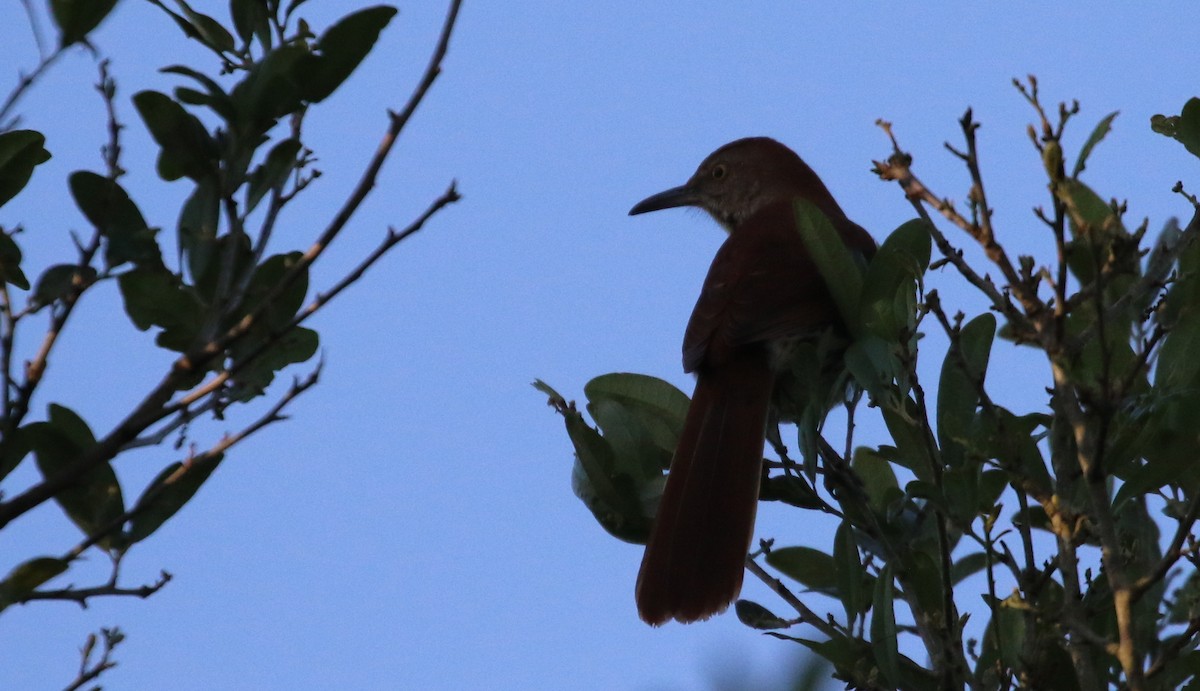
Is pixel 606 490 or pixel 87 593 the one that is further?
pixel 606 490

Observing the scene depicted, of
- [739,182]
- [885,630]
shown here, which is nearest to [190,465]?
[885,630]

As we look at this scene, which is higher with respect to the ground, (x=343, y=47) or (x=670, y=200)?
(x=670, y=200)

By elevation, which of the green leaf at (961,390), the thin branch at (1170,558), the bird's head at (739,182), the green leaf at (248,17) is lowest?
the thin branch at (1170,558)

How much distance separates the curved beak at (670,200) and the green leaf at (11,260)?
4.41 meters

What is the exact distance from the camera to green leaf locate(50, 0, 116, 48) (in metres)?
2.23

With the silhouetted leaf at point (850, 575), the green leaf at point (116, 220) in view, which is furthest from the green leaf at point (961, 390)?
the green leaf at point (116, 220)

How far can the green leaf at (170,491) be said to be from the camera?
83.4 inches

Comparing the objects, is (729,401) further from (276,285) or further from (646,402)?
(276,285)

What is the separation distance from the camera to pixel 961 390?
3029 millimetres

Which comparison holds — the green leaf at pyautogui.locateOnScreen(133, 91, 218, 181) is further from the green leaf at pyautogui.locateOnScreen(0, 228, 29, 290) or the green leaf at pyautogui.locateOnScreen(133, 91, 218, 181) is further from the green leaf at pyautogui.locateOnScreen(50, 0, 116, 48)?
the green leaf at pyautogui.locateOnScreen(0, 228, 29, 290)

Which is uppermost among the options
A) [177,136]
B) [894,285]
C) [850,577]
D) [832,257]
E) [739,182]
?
[739,182]

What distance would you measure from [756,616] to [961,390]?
0.80 metres

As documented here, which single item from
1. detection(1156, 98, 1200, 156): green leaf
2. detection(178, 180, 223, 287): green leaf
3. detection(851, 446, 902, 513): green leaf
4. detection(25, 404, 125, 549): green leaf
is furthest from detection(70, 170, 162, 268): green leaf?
detection(1156, 98, 1200, 156): green leaf

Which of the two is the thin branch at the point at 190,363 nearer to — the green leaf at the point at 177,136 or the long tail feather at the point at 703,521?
the green leaf at the point at 177,136
